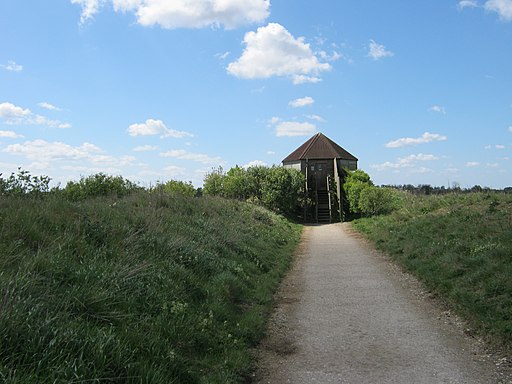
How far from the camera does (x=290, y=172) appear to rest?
3156cm

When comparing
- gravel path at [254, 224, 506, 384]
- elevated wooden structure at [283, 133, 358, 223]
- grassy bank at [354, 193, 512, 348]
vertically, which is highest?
elevated wooden structure at [283, 133, 358, 223]

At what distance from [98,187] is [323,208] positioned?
21549 mm

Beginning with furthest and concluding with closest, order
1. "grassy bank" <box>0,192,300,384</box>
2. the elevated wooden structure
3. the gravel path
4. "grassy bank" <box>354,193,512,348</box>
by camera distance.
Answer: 1. the elevated wooden structure
2. "grassy bank" <box>354,193,512,348</box>
3. the gravel path
4. "grassy bank" <box>0,192,300,384</box>

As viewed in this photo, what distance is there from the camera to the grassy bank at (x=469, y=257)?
6656 mm

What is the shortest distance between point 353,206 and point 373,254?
15603 mm

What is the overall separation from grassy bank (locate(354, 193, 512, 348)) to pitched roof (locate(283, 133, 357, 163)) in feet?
66.3

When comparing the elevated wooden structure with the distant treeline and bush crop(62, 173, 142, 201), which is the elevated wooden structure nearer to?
the distant treeline

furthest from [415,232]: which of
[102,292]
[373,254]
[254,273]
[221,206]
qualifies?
[102,292]

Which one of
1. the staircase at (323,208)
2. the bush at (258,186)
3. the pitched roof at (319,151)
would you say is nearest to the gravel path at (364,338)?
the bush at (258,186)

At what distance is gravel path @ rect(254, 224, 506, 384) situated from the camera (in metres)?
5.16

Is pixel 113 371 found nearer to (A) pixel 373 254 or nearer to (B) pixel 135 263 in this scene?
(B) pixel 135 263

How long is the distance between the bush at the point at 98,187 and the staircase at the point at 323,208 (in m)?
19.0

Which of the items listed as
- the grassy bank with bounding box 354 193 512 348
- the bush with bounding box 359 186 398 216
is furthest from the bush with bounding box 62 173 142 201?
the bush with bounding box 359 186 398 216

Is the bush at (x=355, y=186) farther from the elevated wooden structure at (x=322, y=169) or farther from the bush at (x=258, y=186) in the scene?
the bush at (x=258, y=186)
